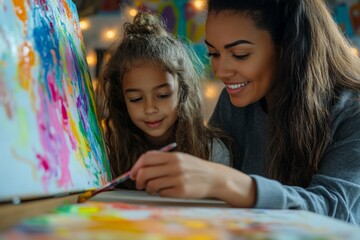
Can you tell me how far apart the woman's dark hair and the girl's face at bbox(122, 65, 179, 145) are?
0.97 ft

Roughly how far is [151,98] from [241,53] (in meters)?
0.34

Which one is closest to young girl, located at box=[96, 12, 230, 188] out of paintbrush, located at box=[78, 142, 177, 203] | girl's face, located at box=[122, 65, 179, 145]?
girl's face, located at box=[122, 65, 179, 145]

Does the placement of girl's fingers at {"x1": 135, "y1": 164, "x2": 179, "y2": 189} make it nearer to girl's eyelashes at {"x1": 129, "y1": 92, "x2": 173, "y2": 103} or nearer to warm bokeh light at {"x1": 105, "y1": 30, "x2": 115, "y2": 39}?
girl's eyelashes at {"x1": 129, "y1": 92, "x2": 173, "y2": 103}

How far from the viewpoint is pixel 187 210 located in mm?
809

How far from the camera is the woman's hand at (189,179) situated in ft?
2.81

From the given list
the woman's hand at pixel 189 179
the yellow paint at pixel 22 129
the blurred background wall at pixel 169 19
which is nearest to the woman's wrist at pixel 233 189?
the woman's hand at pixel 189 179

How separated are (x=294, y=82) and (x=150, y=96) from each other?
44 centimetres

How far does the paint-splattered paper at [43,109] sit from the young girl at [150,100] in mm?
308

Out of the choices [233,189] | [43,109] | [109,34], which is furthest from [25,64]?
[109,34]

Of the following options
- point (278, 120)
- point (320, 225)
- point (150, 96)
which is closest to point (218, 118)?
point (150, 96)

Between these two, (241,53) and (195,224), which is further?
(241,53)

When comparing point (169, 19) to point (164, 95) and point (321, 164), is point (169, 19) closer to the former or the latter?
point (164, 95)

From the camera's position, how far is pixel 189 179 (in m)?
0.86

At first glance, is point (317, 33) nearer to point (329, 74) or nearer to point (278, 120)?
point (329, 74)
